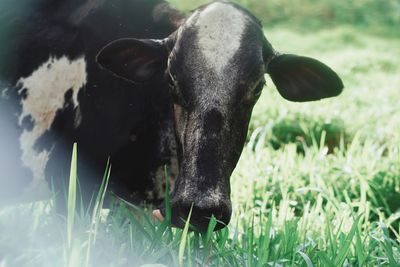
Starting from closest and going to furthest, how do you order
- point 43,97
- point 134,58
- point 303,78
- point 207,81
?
1. point 207,81
2. point 134,58
3. point 43,97
4. point 303,78

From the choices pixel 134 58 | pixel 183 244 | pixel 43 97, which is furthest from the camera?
pixel 43 97

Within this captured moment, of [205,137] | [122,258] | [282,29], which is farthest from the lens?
[282,29]

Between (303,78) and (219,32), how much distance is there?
2.19 feet

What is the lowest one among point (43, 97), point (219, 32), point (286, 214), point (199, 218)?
point (286, 214)

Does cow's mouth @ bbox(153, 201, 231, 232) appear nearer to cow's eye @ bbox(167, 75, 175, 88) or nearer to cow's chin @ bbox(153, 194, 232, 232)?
cow's chin @ bbox(153, 194, 232, 232)

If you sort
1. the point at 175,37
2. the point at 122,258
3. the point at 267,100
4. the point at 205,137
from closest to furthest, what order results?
the point at 122,258, the point at 205,137, the point at 175,37, the point at 267,100

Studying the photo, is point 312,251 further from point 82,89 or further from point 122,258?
point 82,89

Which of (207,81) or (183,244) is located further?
(207,81)

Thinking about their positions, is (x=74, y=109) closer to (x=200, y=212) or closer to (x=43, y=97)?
(x=43, y=97)

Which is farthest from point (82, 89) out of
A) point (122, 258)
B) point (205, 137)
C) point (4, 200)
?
point (122, 258)

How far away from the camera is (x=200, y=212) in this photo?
2287 millimetres

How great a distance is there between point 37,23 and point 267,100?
3.71 metres

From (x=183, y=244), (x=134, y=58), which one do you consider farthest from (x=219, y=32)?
(x=183, y=244)

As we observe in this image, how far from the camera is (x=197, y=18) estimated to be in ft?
8.98
